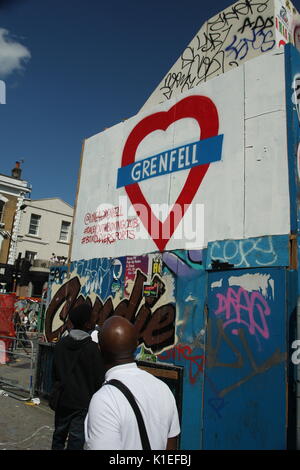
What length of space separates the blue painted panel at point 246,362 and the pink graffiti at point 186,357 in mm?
179

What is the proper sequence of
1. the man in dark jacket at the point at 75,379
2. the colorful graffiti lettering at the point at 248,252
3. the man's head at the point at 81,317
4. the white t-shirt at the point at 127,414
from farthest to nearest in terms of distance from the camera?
the colorful graffiti lettering at the point at 248,252
the man's head at the point at 81,317
the man in dark jacket at the point at 75,379
the white t-shirt at the point at 127,414

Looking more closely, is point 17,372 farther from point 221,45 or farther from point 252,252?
point 221,45

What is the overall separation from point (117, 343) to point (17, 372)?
10643 millimetres

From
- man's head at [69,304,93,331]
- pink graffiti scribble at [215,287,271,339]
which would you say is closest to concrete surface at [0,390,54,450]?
man's head at [69,304,93,331]

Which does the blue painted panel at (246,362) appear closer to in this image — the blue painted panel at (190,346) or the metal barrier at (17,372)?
the blue painted panel at (190,346)

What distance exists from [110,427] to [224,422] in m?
4.07

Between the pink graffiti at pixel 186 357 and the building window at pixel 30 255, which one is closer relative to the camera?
the pink graffiti at pixel 186 357

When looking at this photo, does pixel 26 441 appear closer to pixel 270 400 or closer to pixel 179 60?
pixel 270 400

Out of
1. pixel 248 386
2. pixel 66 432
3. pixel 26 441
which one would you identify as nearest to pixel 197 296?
pixel 248 386

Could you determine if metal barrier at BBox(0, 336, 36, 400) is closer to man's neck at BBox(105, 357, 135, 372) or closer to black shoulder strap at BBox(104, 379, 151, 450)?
man's neck at BBox(105, 357, 135, 372)

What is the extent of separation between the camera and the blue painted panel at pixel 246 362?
5.09 metres

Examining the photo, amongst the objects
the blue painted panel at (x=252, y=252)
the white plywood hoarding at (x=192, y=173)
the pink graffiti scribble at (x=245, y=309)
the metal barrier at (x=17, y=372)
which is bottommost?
the metal barrier at (x=17, y=372)

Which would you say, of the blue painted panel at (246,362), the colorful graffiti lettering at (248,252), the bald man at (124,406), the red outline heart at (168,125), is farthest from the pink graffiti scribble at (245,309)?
the bald man at (124,406)

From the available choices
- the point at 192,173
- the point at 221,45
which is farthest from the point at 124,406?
the point at 221,45
